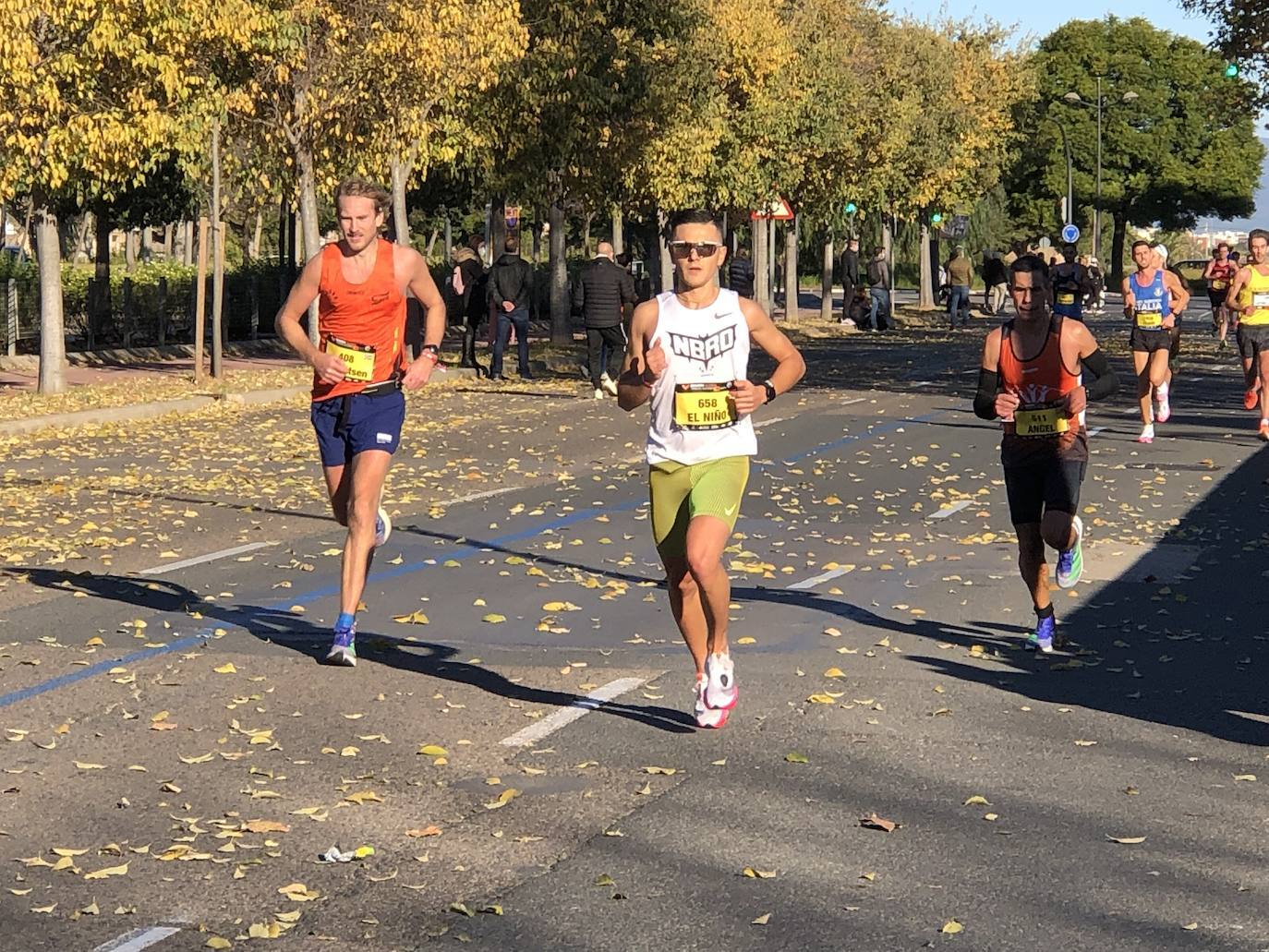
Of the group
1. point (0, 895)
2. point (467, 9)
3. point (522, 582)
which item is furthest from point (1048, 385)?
point (467, 9)

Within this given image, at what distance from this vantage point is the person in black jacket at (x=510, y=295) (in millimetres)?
27219

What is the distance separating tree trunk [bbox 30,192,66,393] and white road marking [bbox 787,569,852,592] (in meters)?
15.6

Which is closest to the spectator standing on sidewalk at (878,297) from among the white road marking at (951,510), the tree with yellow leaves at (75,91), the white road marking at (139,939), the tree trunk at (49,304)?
the tree with yellow leaves at (75,91)

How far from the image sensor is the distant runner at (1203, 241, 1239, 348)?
32.3 meters

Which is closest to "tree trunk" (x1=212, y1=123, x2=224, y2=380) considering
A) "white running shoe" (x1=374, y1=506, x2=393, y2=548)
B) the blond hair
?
"white running shoe" (x1=374, y1=506, x2=393, y2=548)

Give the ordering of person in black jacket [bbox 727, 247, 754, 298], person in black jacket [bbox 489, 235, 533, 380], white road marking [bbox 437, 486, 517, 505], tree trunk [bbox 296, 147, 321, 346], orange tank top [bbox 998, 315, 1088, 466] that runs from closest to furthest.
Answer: orange tank top [bbox 998, 315, 1088, 466], white road marking [bbox 437, 486, 517, 505], person in black jacket [bbox 489, 235, 533, 380], tree trunk [bbox 296, 147, 321, 346], person in black jacket [bbox 727, 247, 754, 298]

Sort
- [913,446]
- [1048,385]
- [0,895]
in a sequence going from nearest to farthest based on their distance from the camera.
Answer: [0,895] < [1048,385] < [913,446]

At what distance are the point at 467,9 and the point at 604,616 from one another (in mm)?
20704

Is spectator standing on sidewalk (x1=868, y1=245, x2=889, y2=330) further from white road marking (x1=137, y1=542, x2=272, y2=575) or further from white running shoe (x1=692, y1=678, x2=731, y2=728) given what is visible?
white running shoe (x1=692, y1=678, x2=731, y2=728)

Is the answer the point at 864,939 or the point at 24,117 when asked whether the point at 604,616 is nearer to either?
the point at 864,939

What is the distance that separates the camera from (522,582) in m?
10.6

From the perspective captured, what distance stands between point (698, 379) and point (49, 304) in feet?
61.4

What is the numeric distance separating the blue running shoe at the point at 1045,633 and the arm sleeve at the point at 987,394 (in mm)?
901

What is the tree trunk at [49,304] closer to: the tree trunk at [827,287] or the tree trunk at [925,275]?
the tree trunk at [827,287]
